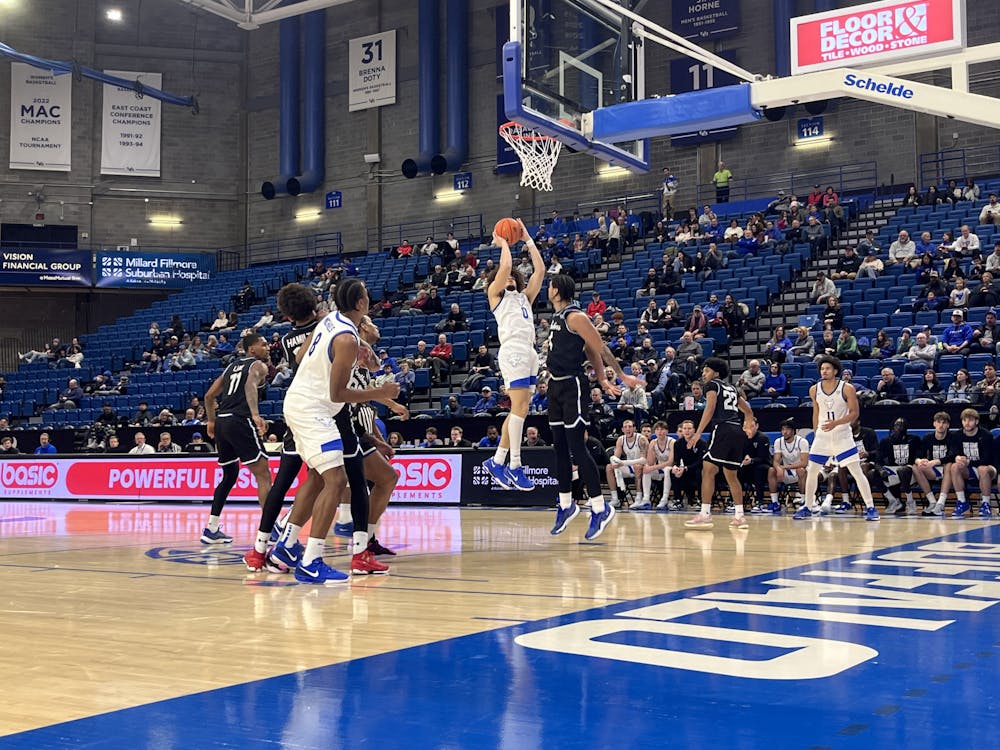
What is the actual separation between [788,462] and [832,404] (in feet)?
10.2

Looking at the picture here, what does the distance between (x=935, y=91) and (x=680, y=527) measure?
492 cm

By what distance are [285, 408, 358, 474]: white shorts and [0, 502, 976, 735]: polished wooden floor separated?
0.77 metres

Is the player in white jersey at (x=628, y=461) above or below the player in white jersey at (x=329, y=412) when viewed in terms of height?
below

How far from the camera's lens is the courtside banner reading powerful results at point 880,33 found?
9.19 meters

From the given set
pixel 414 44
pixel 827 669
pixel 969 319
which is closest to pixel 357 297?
pixel 827 669

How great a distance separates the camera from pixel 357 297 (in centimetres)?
690

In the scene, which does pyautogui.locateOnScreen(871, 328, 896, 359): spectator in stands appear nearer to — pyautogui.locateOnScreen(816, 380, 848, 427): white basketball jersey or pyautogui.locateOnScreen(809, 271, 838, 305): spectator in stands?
pyautogui.locateOnScreen(809, 271, 838, 305): spectator in stands

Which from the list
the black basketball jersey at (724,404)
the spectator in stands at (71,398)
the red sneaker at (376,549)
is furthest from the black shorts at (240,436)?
the spectator in stands at (71,398)

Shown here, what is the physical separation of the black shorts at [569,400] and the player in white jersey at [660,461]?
6339 mm

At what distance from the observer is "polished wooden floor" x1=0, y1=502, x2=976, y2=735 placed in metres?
4.23

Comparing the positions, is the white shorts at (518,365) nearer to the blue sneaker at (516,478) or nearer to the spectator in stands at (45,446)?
the blue sneaker at (516,478)

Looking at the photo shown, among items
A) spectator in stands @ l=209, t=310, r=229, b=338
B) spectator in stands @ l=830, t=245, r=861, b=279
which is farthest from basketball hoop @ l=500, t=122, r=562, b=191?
spectator in stands @ l=209, t=310, r=229, b=338

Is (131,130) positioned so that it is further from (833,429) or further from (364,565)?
(364,565)

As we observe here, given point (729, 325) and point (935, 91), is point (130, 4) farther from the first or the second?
point (935, 91)
